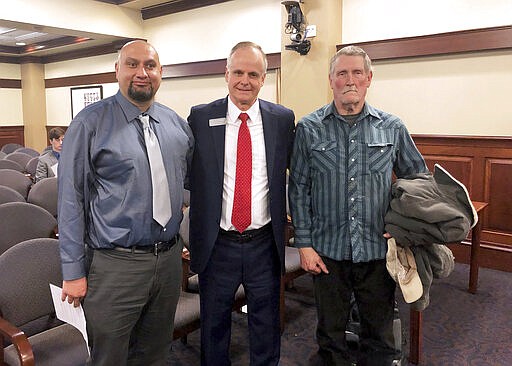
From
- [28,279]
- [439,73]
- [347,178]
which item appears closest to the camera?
[347,178]

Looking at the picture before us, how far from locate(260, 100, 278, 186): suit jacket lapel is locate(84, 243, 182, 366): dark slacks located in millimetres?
503

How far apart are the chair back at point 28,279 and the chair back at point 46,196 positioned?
1.95 metres

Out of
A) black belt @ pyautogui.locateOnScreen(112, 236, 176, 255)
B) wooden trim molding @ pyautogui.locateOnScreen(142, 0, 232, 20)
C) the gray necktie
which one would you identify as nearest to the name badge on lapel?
the gray necktie

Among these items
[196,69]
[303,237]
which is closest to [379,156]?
[303,237]

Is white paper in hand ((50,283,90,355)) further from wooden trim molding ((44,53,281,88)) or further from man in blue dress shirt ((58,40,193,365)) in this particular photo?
wooden trim molding ((44,53,281,88))

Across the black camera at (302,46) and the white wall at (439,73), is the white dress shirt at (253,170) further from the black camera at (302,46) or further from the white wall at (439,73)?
the black camera at (302,46)

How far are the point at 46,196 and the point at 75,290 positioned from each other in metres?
2.55

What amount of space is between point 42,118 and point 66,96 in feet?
3.64

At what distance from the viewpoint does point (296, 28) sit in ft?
15.8

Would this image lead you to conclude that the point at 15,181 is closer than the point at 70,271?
No

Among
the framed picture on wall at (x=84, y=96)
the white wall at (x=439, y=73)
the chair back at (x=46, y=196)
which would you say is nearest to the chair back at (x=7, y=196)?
the chair back at (x=46, y=196)

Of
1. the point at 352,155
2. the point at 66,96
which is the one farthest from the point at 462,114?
the point at 66,96

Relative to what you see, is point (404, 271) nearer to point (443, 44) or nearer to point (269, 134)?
point (269, 134)

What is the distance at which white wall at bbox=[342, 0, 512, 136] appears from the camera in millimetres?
3943
